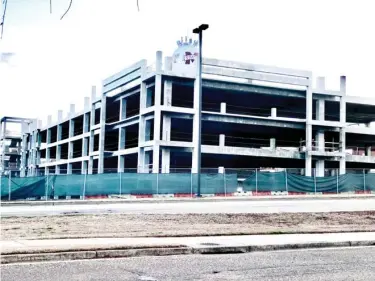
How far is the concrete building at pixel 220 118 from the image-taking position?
162 ft

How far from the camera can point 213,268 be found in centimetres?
924

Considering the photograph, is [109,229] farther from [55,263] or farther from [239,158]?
[239,158]

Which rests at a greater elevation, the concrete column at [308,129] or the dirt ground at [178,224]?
the concrete column at [308,129]

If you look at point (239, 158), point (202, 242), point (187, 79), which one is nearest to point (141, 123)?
point (187, 79)

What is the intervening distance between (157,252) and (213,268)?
2189mm

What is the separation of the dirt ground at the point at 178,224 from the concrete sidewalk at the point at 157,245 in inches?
43.2

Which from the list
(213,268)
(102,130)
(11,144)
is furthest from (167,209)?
(11,144)

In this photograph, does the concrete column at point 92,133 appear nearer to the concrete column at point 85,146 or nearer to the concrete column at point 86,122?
the concrete column at point 85,146

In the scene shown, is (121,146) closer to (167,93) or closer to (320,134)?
(167,93)

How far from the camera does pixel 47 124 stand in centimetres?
8512

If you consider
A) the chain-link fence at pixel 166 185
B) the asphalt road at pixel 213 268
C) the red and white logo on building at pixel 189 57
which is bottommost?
the asphalt road at pixel 213 268

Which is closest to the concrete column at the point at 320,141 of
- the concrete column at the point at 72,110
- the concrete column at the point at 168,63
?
the concrete column at the point at 168,63

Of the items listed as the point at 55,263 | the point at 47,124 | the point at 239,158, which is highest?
the point at 47,124

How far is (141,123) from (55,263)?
136 feet
